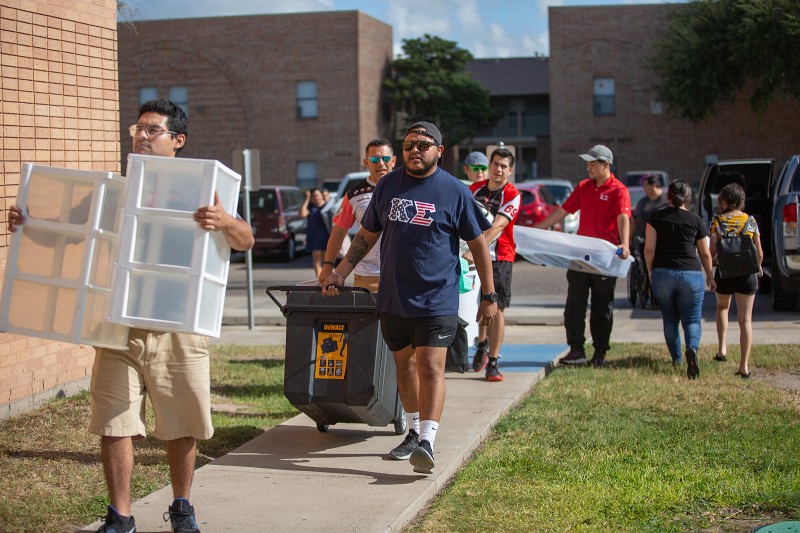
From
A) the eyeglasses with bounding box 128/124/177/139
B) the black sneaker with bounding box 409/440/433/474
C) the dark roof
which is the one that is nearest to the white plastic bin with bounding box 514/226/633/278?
the black sneaker with bounding box 409/440/433/474

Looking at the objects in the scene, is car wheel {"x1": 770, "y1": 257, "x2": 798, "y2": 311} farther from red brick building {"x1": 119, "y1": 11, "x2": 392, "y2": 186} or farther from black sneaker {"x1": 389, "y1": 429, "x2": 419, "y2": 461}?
red brick building {"x1": 119, "y1": 11, "x2": 392, "y2": 186}

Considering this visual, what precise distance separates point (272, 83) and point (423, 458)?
36.4 meters

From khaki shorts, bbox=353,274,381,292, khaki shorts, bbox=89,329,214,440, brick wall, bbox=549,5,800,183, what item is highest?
brick wall, bbox=549,5,800,183

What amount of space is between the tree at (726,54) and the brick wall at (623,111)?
2164 millimetres

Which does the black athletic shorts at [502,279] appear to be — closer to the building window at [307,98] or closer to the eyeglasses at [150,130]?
the eyeglasses at [150,130]

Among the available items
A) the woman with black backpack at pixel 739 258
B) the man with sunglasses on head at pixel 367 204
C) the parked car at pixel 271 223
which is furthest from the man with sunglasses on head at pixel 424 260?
the parked car at pixel 271 223

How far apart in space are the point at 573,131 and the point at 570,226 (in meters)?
17.0

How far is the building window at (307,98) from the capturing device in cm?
4044

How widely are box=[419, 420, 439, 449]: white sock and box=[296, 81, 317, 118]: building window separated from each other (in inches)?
1394

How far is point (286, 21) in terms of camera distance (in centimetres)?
4041

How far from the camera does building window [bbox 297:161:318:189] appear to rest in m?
41.0

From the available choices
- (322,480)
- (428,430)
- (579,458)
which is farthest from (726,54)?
(322,480)

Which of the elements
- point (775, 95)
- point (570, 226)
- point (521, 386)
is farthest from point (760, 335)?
point (775, 95)

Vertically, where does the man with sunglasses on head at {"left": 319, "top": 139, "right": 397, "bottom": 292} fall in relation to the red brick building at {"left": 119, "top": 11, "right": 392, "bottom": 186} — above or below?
below
